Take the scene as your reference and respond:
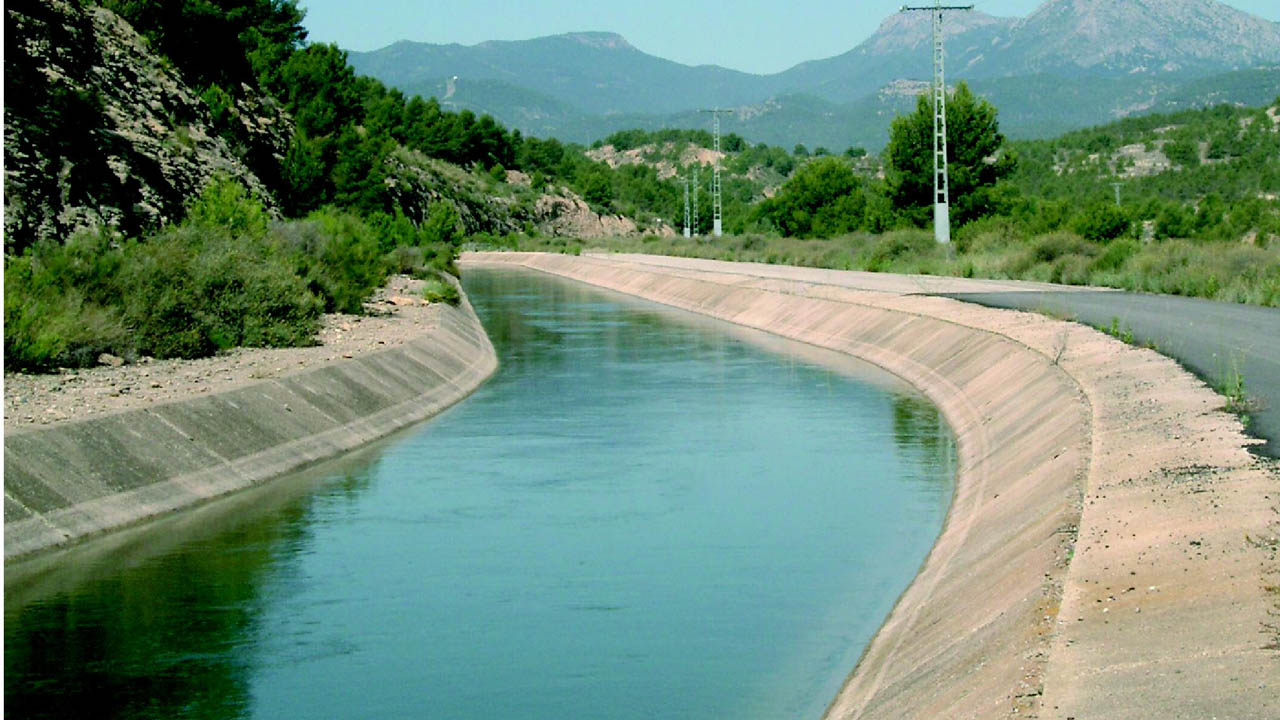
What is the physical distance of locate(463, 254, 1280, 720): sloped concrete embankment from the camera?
8.38 metres

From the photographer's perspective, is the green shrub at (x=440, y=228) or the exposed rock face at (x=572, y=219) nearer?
the green shrub at (x=440, y=228)

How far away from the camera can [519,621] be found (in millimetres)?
14266

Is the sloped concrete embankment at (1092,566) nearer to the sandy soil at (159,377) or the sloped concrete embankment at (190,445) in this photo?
the sloped concrete embankment at (190,445)

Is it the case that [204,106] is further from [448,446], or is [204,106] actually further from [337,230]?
[448,446]

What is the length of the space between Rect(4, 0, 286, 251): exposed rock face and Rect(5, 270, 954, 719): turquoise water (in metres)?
8.55

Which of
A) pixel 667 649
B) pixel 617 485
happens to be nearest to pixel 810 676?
pixel 667 649

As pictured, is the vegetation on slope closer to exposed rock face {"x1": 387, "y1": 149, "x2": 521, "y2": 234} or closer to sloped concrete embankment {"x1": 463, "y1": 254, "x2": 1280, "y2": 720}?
exposed rock face {"x1": 387, "y1": 149, "x2": 521, "y2": 234}

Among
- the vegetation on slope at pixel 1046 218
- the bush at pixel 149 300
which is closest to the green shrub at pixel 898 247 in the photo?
the vegetation on slope at pixel 1046 218

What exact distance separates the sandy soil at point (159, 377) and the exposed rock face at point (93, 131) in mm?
4458

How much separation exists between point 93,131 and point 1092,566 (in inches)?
1098

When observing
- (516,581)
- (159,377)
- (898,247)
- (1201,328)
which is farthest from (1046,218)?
(516,581)

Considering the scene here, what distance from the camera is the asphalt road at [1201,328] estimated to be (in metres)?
18.0

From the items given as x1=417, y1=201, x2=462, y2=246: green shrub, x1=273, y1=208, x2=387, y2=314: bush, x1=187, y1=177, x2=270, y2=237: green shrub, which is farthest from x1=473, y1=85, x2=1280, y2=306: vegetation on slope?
x1=187, y1=177, x2=270, y2=237: green shrub

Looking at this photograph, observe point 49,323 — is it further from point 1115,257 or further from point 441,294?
point 1115,257
